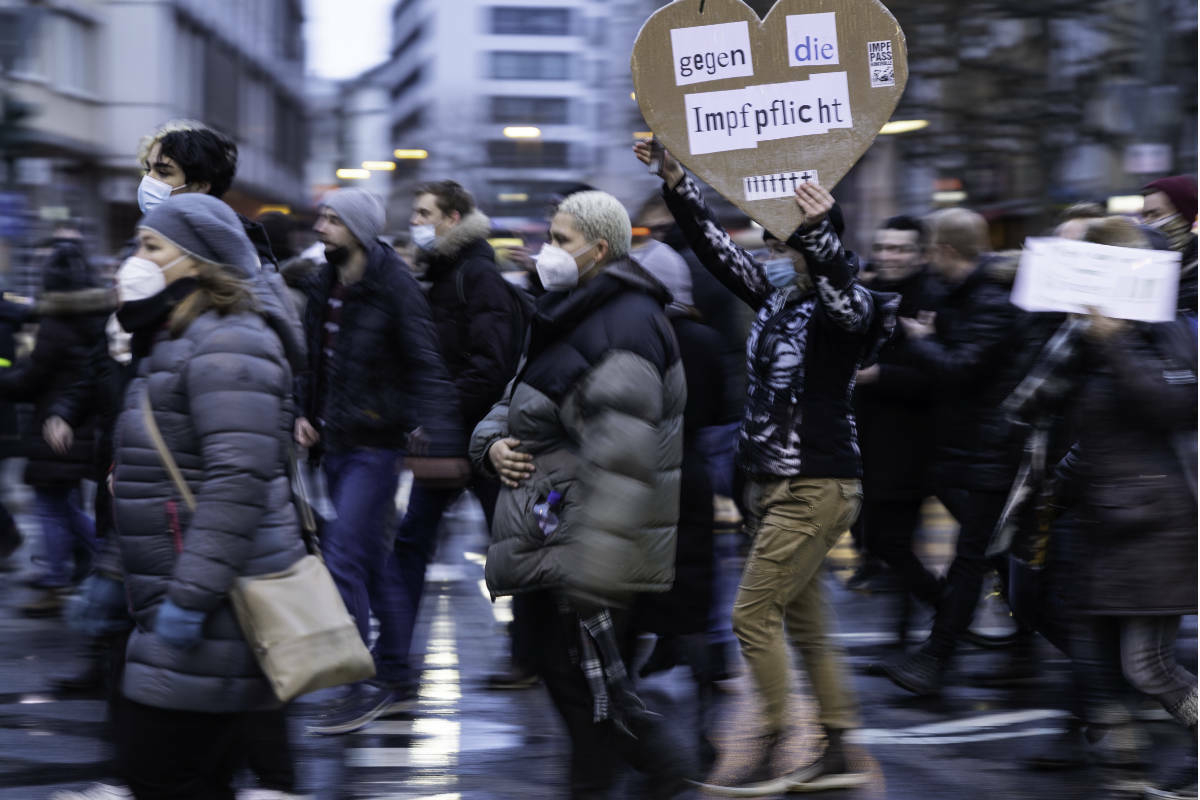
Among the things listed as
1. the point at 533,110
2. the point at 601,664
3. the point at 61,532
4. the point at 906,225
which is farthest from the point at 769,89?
the point at 533,110

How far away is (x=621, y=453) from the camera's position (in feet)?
13.8

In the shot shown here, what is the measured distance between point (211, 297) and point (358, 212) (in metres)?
2.08

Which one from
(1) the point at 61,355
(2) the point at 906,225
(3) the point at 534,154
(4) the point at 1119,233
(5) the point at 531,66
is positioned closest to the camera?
(4) the point at 1119,233

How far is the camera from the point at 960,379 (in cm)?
623

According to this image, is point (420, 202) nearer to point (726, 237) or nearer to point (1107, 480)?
point (726, 237)

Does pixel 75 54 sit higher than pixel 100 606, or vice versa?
pixel 75 54

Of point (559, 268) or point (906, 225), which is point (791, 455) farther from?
point (906, 225)

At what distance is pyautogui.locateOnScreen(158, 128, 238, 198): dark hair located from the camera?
208 inches

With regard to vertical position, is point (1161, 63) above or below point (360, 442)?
above

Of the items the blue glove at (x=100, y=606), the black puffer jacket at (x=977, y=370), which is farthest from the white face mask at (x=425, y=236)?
the blue glove at (x=100, y=606)

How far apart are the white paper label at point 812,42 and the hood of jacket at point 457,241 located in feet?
6.97

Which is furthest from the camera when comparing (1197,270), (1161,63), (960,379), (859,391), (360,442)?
(1161,63)

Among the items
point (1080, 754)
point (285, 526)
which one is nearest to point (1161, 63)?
point (1080, 754)

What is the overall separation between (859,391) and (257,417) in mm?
4020
